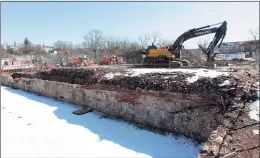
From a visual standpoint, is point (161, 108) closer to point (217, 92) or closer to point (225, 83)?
point (217, 92)

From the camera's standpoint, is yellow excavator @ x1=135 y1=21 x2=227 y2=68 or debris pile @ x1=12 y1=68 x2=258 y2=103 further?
yellow excavator @ x1=135 y1=21 x2=227 y2=68

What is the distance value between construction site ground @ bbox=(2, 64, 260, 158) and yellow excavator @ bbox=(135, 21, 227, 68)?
4.21 meters

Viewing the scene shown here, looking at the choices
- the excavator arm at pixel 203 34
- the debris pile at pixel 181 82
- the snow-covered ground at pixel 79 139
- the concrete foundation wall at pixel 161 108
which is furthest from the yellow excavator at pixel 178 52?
the snow-covered ground at pixel 79 139

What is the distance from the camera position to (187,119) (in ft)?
20.5

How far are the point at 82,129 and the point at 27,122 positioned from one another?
90.9 inches

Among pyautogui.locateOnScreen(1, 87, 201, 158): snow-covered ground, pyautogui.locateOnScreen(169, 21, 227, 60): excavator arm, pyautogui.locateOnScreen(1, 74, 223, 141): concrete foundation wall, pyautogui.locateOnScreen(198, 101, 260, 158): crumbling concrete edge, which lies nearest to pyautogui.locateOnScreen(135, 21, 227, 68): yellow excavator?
pyautogui.locateOnScreen(169, 21, 227, 60): excavator arm

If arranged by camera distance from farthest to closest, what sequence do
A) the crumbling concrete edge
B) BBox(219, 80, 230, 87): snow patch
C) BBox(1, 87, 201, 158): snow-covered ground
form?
1. BBox(219, 80, 230, 87): snow patch
2. BBox(1, 87, 201, 158): snow-covered ground
3. the crumbling concrete edge

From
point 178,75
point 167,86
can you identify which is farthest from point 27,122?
point 178,75

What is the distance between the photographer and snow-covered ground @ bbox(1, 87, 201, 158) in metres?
5.62

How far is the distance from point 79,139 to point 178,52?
9216mm

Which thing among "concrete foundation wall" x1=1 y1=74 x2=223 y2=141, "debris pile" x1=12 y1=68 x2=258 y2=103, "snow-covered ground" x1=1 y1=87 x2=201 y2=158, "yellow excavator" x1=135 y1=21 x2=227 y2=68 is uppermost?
"yellow excavator" x1=135 y1=21 x2=227 y2=68

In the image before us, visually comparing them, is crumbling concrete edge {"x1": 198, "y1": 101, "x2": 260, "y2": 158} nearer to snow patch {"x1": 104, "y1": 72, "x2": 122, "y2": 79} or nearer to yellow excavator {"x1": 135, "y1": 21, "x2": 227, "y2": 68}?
snow patch {"x1": 104, "y1": 72, "x2": 122, "y2": 79}

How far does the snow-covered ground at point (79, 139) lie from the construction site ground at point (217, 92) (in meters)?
0.96

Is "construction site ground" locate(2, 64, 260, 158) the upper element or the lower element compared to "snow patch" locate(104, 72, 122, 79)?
lower
